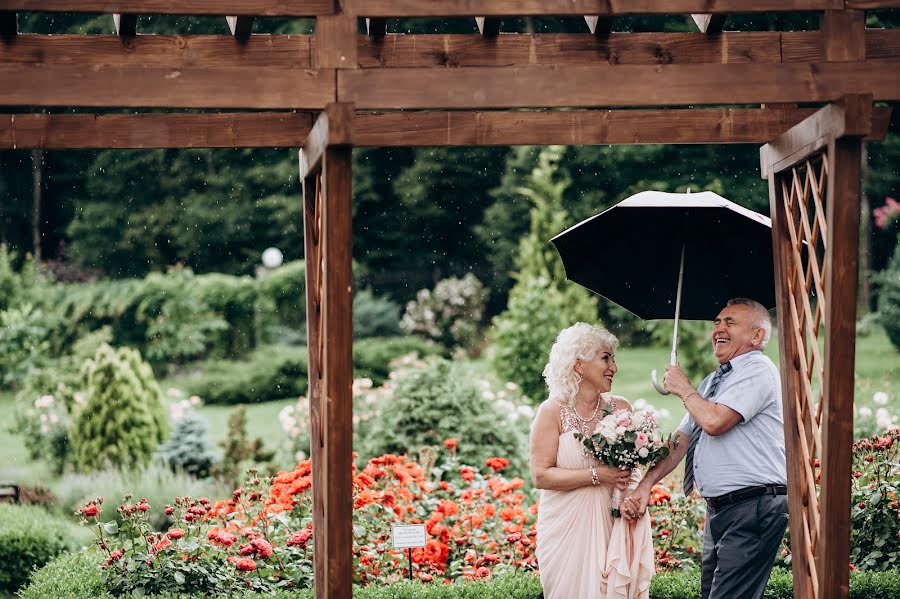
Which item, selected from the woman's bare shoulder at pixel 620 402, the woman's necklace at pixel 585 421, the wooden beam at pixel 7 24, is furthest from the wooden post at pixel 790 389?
the wooden beam at pixel 7 24

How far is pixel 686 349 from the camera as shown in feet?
45.7

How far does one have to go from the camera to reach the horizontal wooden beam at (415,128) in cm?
471

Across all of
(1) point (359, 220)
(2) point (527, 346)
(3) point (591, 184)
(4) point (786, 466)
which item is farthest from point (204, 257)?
(4) point (786, 466)

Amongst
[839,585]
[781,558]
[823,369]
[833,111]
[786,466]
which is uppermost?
[833,111]

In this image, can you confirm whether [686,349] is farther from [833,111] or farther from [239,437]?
[833,111]

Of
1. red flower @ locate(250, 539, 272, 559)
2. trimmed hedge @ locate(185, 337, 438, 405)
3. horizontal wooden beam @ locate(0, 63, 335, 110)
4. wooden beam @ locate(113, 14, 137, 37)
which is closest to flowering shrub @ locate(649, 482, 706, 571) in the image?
red flower @ locate(250, 539, 272, 559)

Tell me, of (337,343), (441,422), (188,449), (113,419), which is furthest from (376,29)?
(113,419)

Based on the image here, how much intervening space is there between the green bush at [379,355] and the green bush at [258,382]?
862 mm

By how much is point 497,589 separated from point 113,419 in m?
6.49

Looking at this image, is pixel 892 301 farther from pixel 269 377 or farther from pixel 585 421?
pixel 585 421

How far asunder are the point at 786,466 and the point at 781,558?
205 centimetres

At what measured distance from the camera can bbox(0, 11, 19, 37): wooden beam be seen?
A: 4402 millimetres

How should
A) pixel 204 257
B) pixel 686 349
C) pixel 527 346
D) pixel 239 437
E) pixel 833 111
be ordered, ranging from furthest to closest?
1. pixel 204 257
2. pixel 686 349
3. pixel 527 346
4. pixel 239 437
5. pixel 833 111

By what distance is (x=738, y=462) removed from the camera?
14.6 ft
